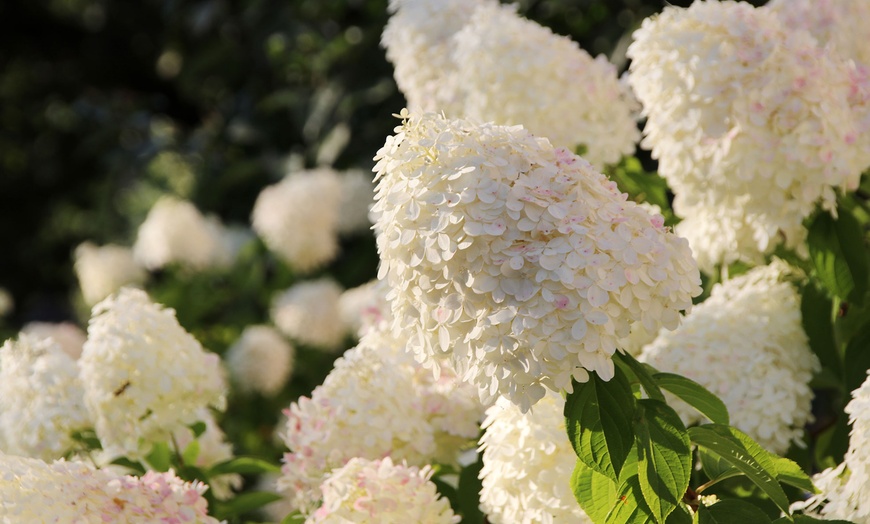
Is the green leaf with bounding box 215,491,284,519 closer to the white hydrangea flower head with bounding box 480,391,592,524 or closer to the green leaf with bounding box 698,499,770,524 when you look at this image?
the white hydrangea flower head with bounding box 480,391,592,524

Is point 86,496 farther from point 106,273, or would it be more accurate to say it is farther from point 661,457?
point 106,273

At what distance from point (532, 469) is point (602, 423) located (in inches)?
6.4

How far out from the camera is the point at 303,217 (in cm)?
249

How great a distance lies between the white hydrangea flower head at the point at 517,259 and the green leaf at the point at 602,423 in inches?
1.4

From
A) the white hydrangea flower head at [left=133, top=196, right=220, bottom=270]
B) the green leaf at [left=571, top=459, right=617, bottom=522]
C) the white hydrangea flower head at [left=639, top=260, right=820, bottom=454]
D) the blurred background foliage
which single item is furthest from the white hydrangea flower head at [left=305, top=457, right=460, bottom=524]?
the white hydrangea flower head at [left=133, top=196, right=220, bottom=270]

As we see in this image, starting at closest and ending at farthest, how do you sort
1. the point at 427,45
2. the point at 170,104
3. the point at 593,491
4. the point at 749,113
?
the point at 593,491 < the point at 749,113 < the point at 427,45 < the point at 170,104

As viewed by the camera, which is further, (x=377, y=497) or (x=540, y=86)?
(x=540, y=86)

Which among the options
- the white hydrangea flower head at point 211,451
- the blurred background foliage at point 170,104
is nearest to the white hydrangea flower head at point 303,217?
the blurred background foliage at point 170,104

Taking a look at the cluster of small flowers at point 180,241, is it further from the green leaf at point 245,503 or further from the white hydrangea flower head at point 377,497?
the white hydrangea flower head at point 377,497

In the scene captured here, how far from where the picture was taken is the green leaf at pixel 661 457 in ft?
2.49

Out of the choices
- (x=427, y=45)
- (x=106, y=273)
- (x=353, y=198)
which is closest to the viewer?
(x=427, y=45)

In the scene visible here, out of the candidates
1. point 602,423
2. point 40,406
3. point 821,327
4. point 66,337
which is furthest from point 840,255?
point 66,337

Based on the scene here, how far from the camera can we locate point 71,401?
3.76 ft

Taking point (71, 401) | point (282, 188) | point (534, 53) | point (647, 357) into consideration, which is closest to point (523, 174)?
point (647, 357)
